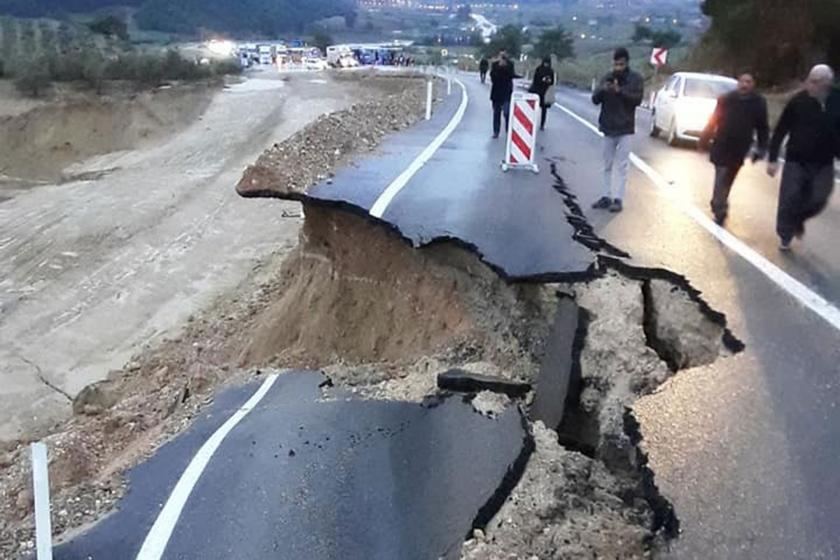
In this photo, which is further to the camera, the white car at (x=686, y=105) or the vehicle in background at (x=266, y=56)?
the vehicle in background at (x=266, y=56)

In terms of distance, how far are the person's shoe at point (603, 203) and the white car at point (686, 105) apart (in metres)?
9.55

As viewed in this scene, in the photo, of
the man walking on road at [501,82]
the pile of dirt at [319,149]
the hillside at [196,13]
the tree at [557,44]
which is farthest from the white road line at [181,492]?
the hillside at [196,13]

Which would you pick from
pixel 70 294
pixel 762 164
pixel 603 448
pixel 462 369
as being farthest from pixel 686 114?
pixel 603 448

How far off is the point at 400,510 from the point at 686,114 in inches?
708

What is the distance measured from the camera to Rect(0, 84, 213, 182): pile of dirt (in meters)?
43.2

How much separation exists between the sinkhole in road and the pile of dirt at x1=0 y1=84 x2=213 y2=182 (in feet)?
104

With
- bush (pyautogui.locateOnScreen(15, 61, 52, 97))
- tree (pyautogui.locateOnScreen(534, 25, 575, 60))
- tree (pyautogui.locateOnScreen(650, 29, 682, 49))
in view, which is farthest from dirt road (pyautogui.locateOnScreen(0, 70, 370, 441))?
tree (pyautogui.locateOnScreen(534, 25, 575, 60))

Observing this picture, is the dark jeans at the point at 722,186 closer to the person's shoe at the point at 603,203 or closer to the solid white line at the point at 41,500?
the person's shoe at the point at 603,203

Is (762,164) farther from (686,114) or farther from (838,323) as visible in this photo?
(838,323)

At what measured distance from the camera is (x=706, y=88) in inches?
896

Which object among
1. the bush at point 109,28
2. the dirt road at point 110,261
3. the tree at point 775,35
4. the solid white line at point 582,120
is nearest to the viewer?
the dirt road at point 110,261

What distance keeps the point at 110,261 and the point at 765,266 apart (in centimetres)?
1849

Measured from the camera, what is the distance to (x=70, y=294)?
21.5 meters

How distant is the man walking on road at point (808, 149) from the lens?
9539 mm
